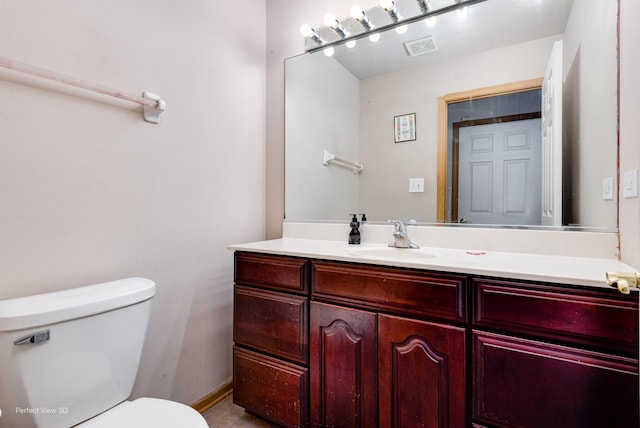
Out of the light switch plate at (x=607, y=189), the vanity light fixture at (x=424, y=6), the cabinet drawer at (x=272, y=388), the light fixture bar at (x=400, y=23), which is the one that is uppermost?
the vanity light fixture at (x=424, y=6)

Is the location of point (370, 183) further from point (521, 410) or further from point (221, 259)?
point (521, 410)

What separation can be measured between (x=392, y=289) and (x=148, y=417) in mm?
853

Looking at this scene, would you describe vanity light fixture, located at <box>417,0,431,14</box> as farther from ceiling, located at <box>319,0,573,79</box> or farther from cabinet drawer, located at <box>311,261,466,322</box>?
cabinet drawer, located at <box>311,261,466,322</box>

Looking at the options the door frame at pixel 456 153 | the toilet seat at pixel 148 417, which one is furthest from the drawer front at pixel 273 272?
the door frame at pixel 456 153

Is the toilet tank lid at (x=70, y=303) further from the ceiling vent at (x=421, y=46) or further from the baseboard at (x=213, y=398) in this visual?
the ceiling vent at (x=421, y=46)

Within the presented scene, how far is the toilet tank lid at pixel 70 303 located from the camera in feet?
2.72

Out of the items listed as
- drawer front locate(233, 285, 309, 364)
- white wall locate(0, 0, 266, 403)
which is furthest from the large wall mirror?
drawer front locate(233, 285, 309, 364)

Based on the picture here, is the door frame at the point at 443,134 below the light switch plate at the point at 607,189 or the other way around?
the other way around

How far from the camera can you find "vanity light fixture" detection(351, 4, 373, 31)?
1.61 meters

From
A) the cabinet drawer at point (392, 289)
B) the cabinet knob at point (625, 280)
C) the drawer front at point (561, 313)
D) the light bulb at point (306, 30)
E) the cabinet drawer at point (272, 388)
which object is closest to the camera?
the cabinet knob at point (625, 280)

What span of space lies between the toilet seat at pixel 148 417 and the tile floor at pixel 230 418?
68 centimetres

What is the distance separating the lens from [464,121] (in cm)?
149

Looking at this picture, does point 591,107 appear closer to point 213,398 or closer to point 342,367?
point 342,367

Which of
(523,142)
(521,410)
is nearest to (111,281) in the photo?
(521,410)
